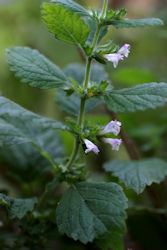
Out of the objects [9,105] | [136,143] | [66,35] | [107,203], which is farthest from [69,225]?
[136,143]

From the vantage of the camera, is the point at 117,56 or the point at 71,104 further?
the point at 71,104

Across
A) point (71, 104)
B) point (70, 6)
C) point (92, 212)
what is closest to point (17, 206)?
point (92, 212)

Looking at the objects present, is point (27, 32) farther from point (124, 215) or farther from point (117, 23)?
point (124, 215)

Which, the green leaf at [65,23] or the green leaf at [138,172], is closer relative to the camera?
the green leaf at [65,23]

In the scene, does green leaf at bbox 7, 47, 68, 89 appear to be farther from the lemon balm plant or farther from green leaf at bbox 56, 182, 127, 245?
green leaf at bbox 56, 182, 127, 245

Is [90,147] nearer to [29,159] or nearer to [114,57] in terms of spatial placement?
[114,57]

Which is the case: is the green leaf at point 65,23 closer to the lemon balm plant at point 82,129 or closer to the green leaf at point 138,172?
the lemon balm plant at point 82,129

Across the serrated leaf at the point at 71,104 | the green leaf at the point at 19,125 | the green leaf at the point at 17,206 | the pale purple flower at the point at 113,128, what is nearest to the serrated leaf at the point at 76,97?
the serrated leaf at the point at 71,104
